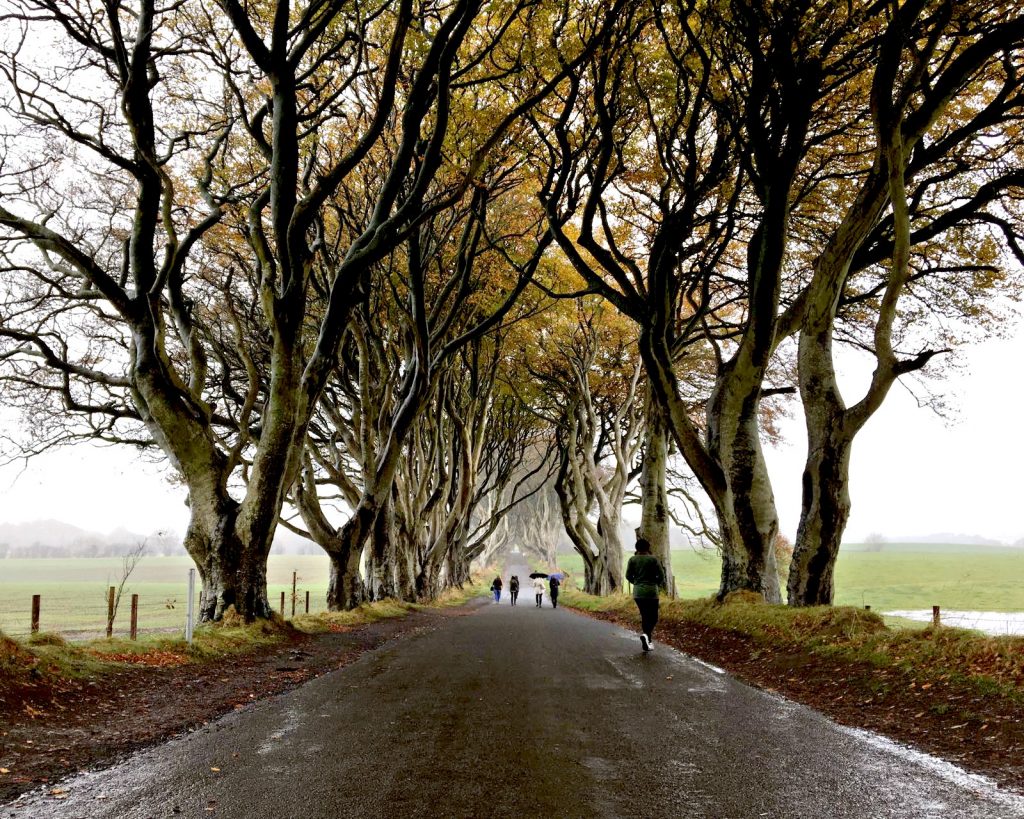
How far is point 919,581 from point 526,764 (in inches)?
2517

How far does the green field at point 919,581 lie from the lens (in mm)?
39987

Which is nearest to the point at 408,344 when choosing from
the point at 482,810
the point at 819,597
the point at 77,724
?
the point at 819,597

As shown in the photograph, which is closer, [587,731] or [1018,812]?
[1018,812]

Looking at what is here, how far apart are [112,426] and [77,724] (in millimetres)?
12665

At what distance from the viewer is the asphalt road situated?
3223mm

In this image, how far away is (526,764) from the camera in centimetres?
385

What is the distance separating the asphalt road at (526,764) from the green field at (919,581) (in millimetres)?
24136

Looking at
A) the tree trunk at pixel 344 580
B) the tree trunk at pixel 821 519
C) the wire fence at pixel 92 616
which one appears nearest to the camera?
the tree trunk at pixel 821 519

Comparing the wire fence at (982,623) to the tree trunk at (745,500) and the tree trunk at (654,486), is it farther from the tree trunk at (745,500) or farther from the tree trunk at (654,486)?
the tree trunk at (654,486)

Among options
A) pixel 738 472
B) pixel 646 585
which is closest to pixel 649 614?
pixel 646 585

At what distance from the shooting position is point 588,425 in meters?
21.5

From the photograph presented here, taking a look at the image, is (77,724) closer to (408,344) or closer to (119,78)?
(119,78)

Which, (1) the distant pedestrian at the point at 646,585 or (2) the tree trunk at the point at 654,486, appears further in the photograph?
(2) the tree trunk at the point at 654,486

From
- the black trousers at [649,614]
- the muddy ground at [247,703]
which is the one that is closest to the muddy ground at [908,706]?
the muddy ground at [247,703]
